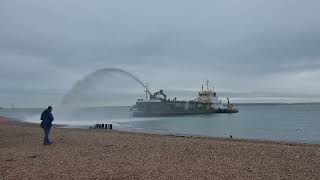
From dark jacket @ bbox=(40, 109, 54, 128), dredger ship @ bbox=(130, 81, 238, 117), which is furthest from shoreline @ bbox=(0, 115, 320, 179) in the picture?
dredger ship @ bbox=(130, 81, 238, 117)

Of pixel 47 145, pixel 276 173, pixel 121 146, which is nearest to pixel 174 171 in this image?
pixel 276 173

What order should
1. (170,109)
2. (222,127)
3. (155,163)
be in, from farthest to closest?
1. (170,109)
2. (222,127)
3. (155,163)

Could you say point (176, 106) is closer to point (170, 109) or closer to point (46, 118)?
point (170, 109)

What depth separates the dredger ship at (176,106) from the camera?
398 ft

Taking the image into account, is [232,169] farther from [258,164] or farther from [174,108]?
[174,108]

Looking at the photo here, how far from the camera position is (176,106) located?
422ft

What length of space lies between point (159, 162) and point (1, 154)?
6.34 m

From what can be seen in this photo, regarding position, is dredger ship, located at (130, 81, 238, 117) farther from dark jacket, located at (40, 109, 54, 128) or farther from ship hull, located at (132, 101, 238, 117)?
dark jacket, located at (40, 109, 54, 128)

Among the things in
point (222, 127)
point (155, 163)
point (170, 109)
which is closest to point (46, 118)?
point (155, 163)

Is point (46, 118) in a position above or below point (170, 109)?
below

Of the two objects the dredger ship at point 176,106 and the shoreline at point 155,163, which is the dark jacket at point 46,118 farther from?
the dredger ship at point 176,106

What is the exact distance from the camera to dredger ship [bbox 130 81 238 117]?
121 m

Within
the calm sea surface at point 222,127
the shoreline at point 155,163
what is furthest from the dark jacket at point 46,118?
the calm sea surface at point 222,127

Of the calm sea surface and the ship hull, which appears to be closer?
the calm sea surface
